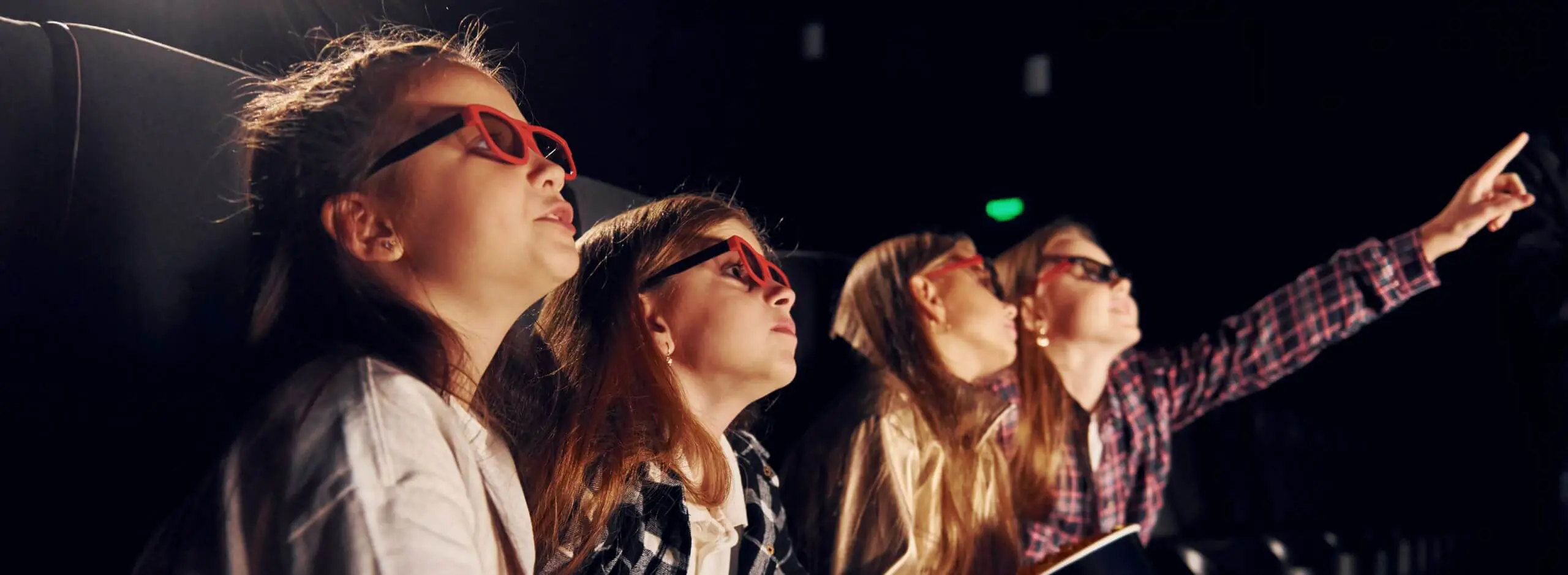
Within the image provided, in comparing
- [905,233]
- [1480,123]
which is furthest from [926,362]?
[1480,123]

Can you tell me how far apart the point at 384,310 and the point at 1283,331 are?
1.80 meters

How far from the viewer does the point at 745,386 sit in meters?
1.44

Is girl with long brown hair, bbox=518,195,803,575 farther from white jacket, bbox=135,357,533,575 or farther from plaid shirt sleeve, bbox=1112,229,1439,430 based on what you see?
plaid shirt sleeve, bbox=1112,229,1439,430

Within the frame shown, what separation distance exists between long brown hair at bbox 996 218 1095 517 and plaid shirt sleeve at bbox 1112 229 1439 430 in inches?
8.5

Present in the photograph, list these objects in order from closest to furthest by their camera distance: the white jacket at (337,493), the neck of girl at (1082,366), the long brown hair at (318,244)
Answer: the white jacket at (337,493) → the long brown hair at (318,244) → the neck of girl at (1082,366)

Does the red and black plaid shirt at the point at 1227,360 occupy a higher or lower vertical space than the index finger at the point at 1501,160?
lower

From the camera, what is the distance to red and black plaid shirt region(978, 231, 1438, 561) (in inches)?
87.1

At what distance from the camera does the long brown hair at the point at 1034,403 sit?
202 centimetres

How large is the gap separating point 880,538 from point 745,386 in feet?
1.19

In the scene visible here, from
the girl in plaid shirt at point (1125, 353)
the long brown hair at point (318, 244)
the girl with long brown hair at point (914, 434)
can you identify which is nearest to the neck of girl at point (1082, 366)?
the girl in plaid shirt at point (1125, 353)

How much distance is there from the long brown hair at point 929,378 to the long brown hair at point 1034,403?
138 millimetres

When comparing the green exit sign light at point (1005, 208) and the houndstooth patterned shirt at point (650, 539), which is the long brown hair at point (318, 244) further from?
the green exit sign light at point (1005, 208)

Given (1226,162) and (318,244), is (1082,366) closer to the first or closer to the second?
(1226,162)

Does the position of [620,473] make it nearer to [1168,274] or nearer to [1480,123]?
[1168,274]
